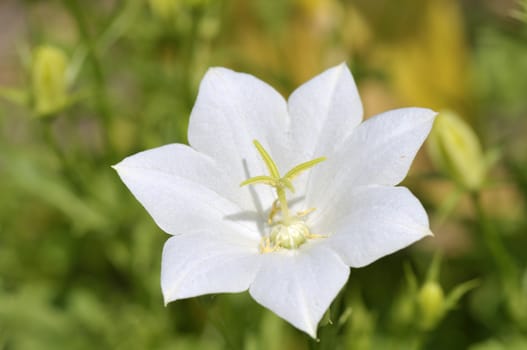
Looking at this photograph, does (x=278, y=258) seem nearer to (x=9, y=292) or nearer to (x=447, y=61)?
(x=9, y=292)

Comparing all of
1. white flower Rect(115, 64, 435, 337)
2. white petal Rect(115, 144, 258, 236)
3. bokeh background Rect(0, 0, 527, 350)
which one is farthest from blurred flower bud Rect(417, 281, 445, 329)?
white petal Rect(115, 144, 258, 236)

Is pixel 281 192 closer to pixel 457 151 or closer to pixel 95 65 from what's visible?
pixel 457 151

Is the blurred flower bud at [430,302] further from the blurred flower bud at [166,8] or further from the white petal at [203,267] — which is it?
the blurred flower bud at [166,8]

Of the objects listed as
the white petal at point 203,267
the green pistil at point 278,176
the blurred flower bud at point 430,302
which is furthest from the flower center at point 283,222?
the blurred flower bud at point 430,302

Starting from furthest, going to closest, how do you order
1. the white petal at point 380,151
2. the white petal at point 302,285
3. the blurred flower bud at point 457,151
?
the blurred flower bud at point 457,151, the white petal at point 380,151, the white petal at point 302,285

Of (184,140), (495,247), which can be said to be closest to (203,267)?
(184,140)

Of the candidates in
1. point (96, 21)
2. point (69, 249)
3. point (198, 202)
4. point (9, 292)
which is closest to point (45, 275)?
point (69, 249)
